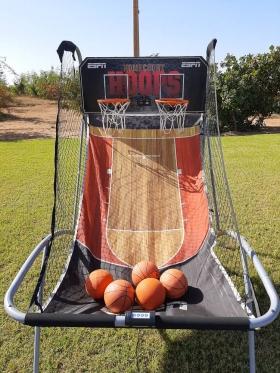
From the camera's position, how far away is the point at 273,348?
283 cm

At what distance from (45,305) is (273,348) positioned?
71.8 inches

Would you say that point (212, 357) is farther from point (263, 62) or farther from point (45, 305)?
point (263, 62)

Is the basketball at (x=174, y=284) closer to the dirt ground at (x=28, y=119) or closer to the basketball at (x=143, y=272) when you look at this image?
the basketball at (x=143, y=272)

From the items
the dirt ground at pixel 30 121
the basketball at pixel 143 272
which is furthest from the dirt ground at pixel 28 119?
the basketball at pixel 143 272

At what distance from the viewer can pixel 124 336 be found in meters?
3.03

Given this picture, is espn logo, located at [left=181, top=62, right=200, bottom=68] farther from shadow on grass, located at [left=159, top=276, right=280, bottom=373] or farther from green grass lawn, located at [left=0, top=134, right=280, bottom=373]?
shadow on grass, located at [left=159, top=276, right=280, bottom=373]

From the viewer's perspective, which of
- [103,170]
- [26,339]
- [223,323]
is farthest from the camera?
[103,170]

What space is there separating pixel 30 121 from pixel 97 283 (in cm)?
1783

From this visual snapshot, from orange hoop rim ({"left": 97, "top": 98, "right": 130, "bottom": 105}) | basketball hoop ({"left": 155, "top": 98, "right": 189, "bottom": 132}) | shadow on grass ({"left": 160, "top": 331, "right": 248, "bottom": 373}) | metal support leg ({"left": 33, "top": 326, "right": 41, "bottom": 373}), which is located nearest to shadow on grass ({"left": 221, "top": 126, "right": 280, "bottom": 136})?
basketball hoop ({"left": 155, "top": 98, "right": 189, "bottom": 132})

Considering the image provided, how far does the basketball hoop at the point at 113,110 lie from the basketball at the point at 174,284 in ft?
6.68

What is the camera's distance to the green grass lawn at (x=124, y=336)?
2754 mm


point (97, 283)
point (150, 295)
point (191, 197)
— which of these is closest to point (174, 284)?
point (150, 295)

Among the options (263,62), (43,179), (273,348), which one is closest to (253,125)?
(263,62)

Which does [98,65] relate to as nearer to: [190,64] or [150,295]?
[190,64]
